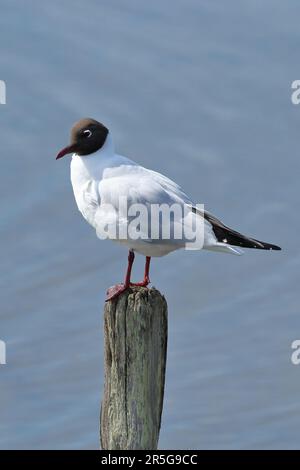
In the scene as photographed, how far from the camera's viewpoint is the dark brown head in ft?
35.0

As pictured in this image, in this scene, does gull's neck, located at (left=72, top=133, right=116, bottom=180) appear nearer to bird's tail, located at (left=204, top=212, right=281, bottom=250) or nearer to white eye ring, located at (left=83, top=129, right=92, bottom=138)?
white eye ring, located at (left=83, top=129, right=92, bottom=138)

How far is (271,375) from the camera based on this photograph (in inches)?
554

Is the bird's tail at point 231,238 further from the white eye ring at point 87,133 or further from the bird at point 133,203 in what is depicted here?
the white eye ring at point 87,133

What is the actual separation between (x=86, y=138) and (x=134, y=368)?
163 cm

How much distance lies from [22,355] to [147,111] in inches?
140

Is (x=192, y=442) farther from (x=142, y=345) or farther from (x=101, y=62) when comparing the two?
(x=101, y=62)

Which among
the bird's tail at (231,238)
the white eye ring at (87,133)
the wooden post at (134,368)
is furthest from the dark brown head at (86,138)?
the wooden post at (134,368)

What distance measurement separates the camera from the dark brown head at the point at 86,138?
10.7 metres

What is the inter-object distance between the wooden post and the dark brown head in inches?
42.9

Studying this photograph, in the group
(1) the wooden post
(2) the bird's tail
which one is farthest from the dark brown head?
(1) the wooden post

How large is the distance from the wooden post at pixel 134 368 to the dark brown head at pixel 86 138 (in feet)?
3.58

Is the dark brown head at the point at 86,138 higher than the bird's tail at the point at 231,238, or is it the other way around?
the dark brown head at the point at 86,138

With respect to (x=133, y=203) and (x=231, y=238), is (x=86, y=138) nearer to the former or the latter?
(x=133, y=203)

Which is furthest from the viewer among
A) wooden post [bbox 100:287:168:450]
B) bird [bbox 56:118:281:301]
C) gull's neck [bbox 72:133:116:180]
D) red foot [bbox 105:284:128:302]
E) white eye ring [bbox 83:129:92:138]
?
white eye ring [bbox 83:129:92:138]
